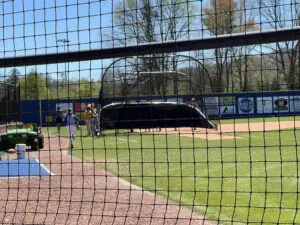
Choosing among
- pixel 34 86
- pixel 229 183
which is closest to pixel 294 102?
pixel 34 86

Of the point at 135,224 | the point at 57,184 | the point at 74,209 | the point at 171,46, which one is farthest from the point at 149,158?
the point at 171,46

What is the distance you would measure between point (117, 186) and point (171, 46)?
19.1 feet

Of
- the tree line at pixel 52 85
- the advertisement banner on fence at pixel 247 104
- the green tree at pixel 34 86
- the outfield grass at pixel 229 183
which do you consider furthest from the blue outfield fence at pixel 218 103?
the outfield grass at pixel 229 183

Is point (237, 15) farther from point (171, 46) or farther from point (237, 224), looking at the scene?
point (237, 224)

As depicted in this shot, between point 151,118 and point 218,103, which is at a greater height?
point 218,103

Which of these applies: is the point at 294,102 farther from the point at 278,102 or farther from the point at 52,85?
the point at 52,85

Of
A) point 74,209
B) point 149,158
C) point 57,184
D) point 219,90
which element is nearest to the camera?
point 219,90

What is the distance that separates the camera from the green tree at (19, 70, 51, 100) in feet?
22.8

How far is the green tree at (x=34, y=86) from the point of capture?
6.94 metres

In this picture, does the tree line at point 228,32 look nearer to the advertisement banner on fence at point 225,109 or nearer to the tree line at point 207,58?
the tree line at point 207,58

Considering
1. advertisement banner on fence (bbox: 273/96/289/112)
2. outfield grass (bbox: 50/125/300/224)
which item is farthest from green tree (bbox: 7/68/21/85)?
advertisement banner on fence (bbox: 273/96/289/112)

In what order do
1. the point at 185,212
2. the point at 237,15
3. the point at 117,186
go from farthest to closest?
the point at 117,186 < the point at 185,212 < the point at 237,15

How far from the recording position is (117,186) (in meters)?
10.8

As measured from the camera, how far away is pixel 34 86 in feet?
24.7
